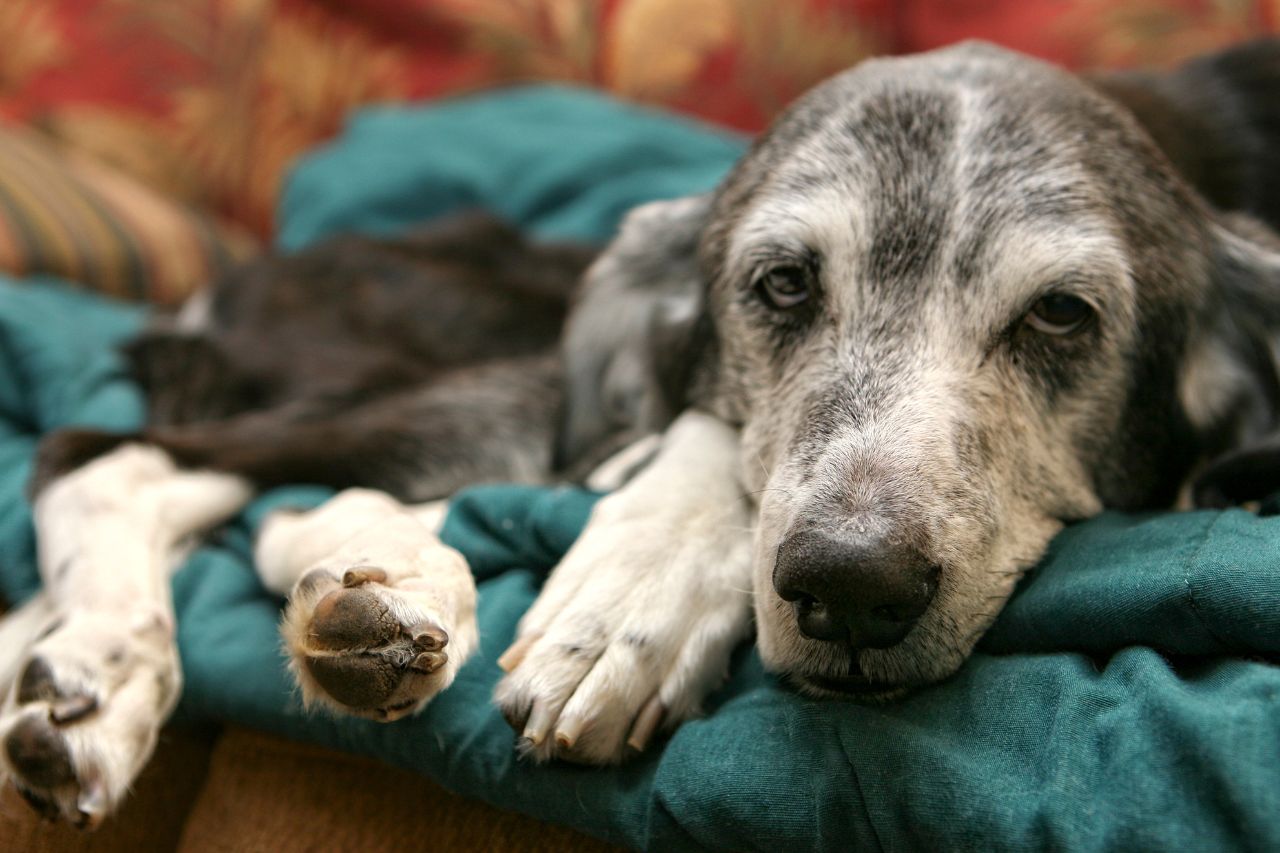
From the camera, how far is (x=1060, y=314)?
1.48m

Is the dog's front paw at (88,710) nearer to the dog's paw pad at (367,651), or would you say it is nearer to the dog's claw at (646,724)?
the dog's paw pad at (367,651)

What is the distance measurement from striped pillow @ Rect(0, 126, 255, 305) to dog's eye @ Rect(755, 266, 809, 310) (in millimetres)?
2288

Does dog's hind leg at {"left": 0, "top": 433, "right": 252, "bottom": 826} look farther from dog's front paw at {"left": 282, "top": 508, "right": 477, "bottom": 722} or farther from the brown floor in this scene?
dog's front paw at {"left": 282, "top": 508, "right": 477, "bottom": 722}

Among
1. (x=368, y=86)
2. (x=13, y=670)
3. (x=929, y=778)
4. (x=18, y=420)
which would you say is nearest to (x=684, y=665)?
(x=929, y=778)

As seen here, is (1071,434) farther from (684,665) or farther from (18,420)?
(18,420)

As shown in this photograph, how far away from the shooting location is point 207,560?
1.75 meters

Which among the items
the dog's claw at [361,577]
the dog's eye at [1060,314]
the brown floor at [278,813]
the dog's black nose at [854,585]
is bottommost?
the brown floor at [278,813]

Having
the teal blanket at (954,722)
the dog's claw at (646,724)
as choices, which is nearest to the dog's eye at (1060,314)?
the teal blanket at (954,722)

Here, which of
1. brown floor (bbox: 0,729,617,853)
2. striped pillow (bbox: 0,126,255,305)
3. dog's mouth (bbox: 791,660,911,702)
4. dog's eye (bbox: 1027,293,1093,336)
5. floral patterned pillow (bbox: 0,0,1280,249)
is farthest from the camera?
floral patterned pillow (bbox: 0,0,1280,249)

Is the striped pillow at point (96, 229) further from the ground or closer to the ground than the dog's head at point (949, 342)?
closer to the ground

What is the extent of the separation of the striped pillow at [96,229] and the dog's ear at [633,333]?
70.6 inches

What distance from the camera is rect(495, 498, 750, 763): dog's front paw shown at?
1.19m

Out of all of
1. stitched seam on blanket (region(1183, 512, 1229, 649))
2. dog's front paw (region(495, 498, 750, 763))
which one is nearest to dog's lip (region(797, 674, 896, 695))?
dog's front paw (region(495, 498, 750, 763))

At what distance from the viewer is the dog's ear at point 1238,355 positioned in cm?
166
